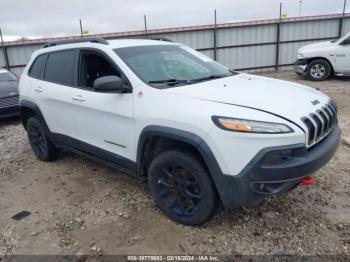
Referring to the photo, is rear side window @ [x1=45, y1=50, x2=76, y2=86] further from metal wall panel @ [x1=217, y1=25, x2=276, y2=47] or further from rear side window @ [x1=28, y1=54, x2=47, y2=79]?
Result: metal wall panel @ [x1=217, y1=25, x2=276, y2=47]

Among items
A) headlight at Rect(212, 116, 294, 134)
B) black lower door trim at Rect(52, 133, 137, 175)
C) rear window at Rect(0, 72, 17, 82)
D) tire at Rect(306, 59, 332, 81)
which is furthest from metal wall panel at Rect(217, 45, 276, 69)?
headlight at Rect(212, 116, 294, 134)

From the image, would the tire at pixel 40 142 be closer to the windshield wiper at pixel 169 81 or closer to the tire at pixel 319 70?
the windshield wiper at pixel 169 81

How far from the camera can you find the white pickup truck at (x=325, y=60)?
34.3ft

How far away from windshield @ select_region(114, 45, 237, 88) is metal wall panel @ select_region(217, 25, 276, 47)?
37.5ft

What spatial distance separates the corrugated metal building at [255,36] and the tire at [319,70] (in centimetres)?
428

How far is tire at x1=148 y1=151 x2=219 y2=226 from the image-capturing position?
283cm

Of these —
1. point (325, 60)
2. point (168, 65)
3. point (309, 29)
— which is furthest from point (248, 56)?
point (168, 65)

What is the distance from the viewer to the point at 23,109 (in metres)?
5.10

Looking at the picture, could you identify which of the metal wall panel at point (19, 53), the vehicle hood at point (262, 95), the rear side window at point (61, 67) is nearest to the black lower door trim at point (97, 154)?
the rear side window at point (61, 67)

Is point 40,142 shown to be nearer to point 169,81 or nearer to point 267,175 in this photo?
point 169,81

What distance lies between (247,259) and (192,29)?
13177mm

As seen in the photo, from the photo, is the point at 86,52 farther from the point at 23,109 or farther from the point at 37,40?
the point at 37,40

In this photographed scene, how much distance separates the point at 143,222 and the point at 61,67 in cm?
237

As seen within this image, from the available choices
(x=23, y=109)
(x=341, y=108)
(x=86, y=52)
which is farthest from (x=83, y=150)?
(x=341, y=108)
